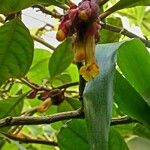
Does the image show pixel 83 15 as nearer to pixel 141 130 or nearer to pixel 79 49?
pixel 79 49

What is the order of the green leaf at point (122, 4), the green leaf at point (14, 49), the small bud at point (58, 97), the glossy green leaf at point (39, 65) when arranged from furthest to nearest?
the glossy green leaf at point (39, 65)
the small bud at point (58, 97)
the green leaf at point (14, 49)
the green leaf at point (122, 4)

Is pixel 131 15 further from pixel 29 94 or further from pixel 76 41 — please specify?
pixel 76 41

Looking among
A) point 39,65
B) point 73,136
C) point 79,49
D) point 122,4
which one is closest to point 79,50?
point 79,49

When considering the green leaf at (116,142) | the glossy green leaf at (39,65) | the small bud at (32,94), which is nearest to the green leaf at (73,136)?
the green leaf at (116,142)

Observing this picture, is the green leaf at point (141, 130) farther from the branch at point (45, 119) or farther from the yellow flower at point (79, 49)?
the yellow flower at point (79, 49)

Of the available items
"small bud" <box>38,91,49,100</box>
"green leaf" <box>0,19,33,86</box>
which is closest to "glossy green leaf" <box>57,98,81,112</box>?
"small bud" <box>38,91,49,100</box>

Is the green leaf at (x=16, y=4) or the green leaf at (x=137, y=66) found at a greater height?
the green leaf at (x=16, y=4)

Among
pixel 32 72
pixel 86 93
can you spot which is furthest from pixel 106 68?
pixel 32 72
